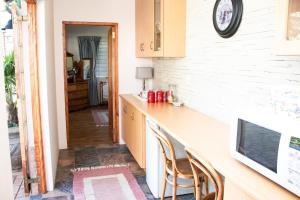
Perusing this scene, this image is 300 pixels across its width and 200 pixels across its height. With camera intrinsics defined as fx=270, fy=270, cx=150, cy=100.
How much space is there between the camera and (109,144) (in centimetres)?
441

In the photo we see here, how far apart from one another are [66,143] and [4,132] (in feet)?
9.66

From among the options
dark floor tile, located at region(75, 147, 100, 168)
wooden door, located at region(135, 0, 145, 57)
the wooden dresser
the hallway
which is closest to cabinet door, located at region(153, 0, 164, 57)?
wooden door, located at region(135, 0, 145, 57)

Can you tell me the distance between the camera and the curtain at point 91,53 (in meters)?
7.75

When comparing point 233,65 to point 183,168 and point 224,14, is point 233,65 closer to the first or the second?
point 224,14

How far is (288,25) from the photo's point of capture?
1.21 m

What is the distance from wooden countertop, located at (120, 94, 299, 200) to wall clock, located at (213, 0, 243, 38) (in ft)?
2.61

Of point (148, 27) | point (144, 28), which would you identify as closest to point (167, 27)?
Answer: point (148, 27)

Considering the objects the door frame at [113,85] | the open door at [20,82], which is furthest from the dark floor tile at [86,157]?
the open door at [20,82]

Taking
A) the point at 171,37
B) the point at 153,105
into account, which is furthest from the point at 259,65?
the point at 153,105

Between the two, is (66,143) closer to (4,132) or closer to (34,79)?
(34,79)

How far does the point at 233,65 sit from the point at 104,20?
251 cm

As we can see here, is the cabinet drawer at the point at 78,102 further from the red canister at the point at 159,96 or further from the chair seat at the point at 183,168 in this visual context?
the chair seat at the point at 183,168

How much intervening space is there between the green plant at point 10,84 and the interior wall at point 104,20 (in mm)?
901

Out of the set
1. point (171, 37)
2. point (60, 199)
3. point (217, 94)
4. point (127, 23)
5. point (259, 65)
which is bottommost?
point (60, 199)
